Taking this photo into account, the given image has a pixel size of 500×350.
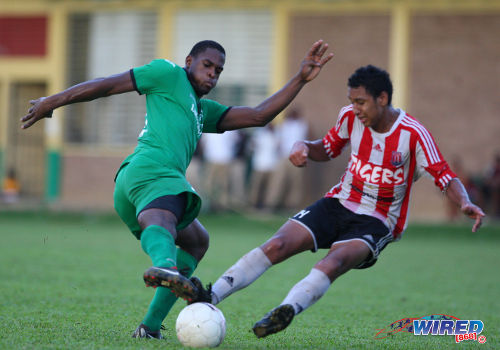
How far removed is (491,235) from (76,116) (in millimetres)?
11542

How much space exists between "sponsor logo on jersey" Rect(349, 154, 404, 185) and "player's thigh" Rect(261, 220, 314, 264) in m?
0.60

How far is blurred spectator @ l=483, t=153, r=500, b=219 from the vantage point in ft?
58.0

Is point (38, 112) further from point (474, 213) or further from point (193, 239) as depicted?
point (474, 213)

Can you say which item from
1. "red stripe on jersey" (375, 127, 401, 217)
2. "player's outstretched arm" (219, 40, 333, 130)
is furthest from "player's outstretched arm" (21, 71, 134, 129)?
"red stripe on jersey" (375, 127, 401, 217)

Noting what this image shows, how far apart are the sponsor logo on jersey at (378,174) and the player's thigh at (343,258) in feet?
1.63

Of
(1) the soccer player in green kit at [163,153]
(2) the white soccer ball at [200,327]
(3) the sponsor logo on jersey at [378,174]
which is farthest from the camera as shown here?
(3) the sponsor logo on jersey at [378,174]

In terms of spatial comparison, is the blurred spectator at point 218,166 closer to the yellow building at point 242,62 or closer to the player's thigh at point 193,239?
the yellow building at point 242,62

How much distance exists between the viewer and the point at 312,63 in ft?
19.5

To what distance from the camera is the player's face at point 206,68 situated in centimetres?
561

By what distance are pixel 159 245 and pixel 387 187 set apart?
1.80 meters

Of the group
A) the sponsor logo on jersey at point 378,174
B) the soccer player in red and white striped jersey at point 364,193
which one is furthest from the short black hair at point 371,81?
the sponsor logo on jersey at point 378,174

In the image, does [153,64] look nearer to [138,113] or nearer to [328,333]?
[328,333]

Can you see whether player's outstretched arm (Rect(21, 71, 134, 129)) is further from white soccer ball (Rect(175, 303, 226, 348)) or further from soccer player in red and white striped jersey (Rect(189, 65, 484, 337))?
white soccer ball (Rect(175, 303, 226, 348))

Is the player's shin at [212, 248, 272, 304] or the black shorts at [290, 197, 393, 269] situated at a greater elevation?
the black shorts at [290, 197, 393, 269]
